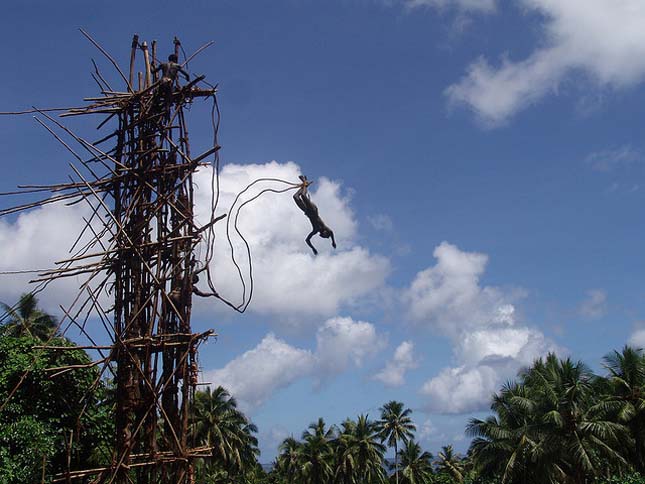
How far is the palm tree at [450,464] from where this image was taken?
49.4m

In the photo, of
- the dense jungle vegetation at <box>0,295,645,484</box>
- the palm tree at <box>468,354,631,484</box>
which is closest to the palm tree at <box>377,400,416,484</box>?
the dense jungle vegetation at <box>0,295,645,484</box>

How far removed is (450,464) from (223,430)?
20625 mm

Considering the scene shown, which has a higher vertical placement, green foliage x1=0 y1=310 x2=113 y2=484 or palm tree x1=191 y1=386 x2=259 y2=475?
palm tree x1=191 y1=386 x2=259 y2=475

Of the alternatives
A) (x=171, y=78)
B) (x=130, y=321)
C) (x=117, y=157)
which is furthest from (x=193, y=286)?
(x=171, y=78)

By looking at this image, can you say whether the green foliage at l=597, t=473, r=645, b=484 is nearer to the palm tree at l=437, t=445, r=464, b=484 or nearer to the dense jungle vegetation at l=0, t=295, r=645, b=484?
the dense jungle vegetation at l=0, t=295, r=645, b=484

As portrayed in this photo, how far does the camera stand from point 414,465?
157ft

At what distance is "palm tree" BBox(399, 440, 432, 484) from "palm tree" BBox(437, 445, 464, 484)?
1.88 metres

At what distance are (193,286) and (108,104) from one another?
3.78 meters

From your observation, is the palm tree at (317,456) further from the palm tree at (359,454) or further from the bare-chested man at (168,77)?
the bare-chested man at (168,77)

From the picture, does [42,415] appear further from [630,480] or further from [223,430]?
[223,430]

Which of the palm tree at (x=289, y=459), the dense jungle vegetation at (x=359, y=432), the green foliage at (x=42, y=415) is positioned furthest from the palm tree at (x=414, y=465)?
the green foliage at (x=42, y=415)

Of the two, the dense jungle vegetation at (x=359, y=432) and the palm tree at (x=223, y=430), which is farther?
the palm tree at (x=223, y=430)

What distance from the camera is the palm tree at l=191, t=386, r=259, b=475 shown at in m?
38.6

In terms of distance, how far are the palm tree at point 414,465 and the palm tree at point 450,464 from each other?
188 cm
